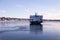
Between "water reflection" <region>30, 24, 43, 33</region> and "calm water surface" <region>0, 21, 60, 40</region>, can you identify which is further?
"water reflection" <region>30, 24, 43, 33</region>

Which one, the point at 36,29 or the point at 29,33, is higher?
the point at 29,33

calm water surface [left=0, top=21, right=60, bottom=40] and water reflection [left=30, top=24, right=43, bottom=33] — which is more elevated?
calm water surface [left=0, top=21, right=60, bottom=40]

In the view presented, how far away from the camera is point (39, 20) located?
4681 cm

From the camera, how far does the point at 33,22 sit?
154ft

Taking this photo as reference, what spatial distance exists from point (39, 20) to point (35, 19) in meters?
1.59

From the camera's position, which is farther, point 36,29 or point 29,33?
point 36,29

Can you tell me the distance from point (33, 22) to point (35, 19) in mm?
1424

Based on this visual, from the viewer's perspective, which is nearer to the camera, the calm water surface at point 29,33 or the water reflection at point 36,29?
the calm water surface at point 29,33

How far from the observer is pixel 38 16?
47.4m

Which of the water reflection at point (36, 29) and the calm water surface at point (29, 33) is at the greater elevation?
the calm water surface at point (29, 33)

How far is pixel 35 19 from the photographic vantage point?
153 feet

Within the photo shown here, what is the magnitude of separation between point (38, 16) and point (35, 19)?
1.85 m

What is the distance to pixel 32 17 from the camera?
4759cm

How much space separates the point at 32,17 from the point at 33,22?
203 cm
